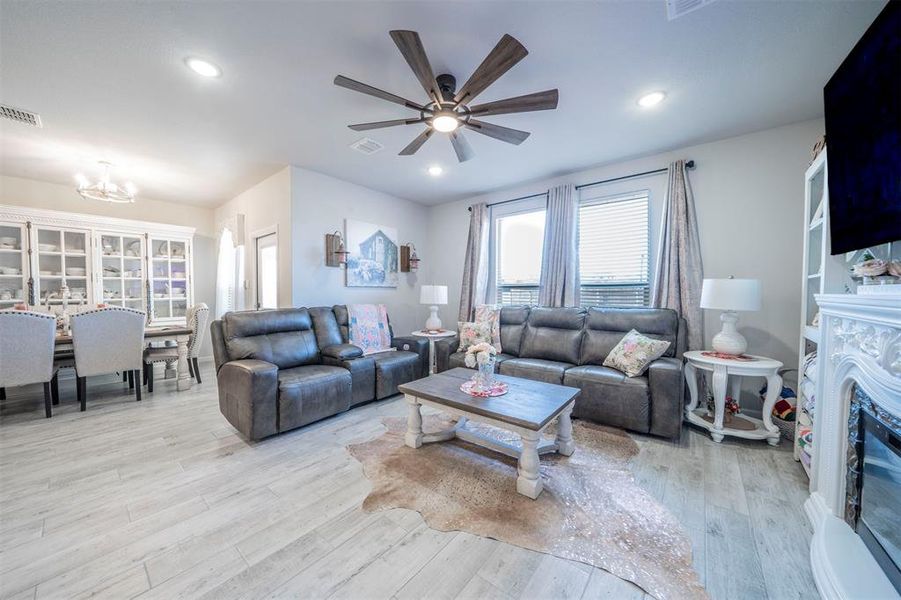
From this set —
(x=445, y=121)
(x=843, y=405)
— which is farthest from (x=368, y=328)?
(x=843, y=405)

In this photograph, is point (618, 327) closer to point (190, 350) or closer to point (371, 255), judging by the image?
point (371, 255)

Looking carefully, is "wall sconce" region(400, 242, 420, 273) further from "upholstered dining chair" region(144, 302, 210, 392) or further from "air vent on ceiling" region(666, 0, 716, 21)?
"air vent on ceiling" region(666, 0, 716, 21)

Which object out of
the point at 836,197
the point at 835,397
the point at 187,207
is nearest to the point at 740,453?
the point at 835,397

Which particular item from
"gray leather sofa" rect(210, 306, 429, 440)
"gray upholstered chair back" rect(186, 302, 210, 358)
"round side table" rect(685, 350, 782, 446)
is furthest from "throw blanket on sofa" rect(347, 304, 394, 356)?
"round side table" rect(685, 350, 782, 446)

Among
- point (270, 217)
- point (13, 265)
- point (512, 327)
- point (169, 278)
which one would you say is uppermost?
point (270, 217)

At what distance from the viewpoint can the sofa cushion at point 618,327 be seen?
2965 mm

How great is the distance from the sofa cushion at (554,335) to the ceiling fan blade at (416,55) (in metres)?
2.52

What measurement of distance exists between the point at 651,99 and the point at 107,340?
5283 mm

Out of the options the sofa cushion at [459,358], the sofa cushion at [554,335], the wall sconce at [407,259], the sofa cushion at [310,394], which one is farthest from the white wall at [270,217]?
the sofa cushion at [554,335]

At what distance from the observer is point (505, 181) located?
416cm

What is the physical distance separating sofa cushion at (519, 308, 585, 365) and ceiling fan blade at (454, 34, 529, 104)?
244cm

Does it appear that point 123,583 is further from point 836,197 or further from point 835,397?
point 836,197

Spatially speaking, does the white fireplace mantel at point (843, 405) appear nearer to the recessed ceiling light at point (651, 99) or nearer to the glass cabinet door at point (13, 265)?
the recessed ceiling light at point (651, 99)

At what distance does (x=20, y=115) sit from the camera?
2.53m
